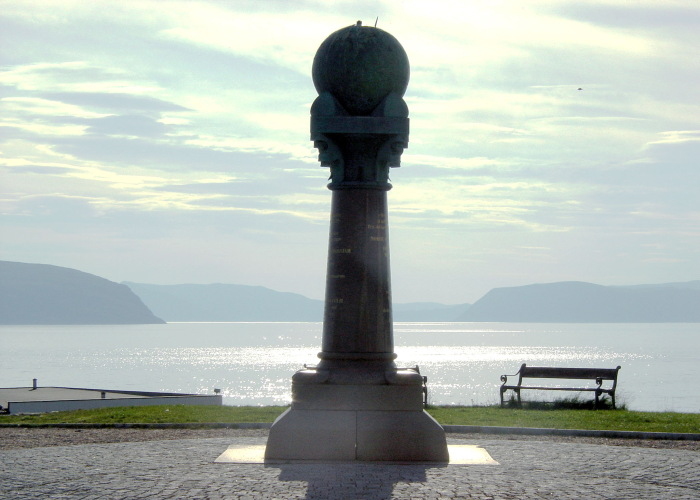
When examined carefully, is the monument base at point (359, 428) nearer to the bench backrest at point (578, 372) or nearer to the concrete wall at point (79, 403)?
the bench backrest at point (578, 372)

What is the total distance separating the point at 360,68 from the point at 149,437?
668cm

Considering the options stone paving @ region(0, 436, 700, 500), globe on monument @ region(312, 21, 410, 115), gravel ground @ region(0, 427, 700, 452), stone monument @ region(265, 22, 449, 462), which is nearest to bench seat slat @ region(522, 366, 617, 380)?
gravel ground @ region(0, 427, 700, 452)

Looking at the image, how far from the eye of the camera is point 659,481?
10969 mm

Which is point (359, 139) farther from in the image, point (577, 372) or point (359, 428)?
point (577, 372)

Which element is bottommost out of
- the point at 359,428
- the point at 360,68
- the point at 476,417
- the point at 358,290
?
the point at 476,417

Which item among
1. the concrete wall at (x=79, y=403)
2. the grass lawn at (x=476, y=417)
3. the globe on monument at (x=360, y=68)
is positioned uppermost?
the globe on monument at (x=360, y=68)

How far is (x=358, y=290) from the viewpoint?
13016 mm

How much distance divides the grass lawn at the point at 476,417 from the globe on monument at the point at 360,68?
656 centimetres

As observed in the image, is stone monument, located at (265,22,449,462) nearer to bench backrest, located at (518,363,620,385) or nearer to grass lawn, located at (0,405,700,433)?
grass lawn, located at (0,405,700,433)

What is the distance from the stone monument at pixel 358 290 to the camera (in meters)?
12.4

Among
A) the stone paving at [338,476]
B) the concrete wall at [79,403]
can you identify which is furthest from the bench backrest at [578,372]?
the concrete wall at [79,403]

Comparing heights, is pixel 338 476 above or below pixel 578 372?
below

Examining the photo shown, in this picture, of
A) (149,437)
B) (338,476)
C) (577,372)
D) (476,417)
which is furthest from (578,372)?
(338,476)

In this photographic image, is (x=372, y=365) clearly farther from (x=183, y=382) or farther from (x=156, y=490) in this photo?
(x=183, y=382)
